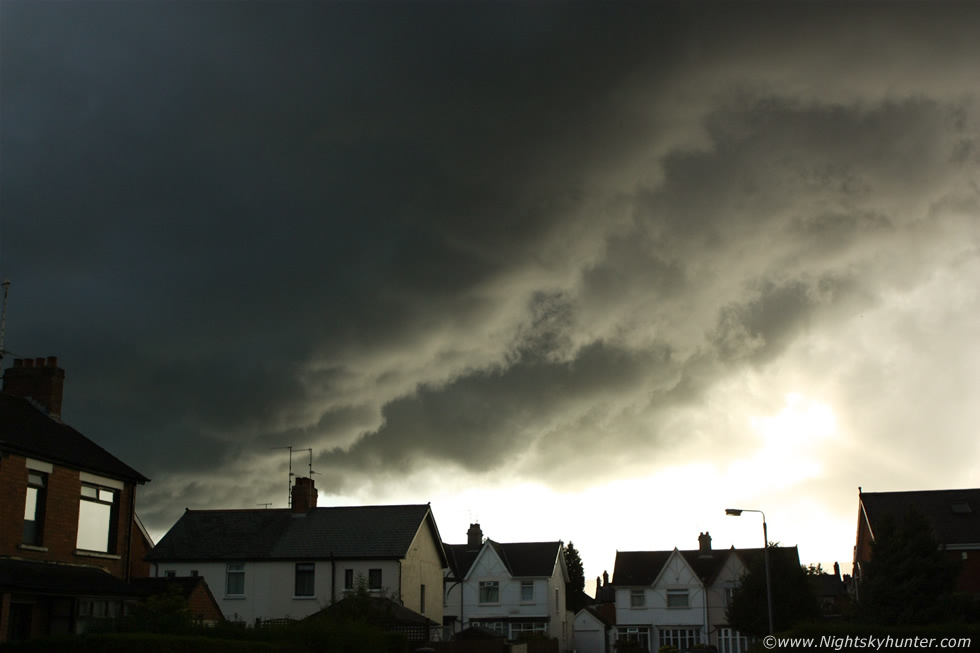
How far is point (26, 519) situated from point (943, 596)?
35831 millimetres

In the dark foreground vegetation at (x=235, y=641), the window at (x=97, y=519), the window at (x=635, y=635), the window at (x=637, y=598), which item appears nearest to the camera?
the dark foreground vegetation at (x=235, y=641)

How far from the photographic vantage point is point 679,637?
241 ft

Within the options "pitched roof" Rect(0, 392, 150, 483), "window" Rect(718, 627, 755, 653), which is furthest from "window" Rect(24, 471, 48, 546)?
"window" Rect(718, 627, 755, 653)

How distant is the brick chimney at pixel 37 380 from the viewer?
32.1 metres

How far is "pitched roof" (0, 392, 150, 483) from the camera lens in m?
26.4

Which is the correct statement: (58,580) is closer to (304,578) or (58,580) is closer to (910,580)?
(304,578)

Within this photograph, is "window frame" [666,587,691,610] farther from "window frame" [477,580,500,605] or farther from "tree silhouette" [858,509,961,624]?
"tree silhouette" [858,509,961,624]

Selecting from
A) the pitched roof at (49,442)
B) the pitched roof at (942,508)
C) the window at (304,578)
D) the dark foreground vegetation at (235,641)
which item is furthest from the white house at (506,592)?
the pitched roof at (49,442)

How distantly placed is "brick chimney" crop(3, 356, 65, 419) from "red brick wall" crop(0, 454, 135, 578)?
483 cm

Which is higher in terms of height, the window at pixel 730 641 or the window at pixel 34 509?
the window at pixel 34 509

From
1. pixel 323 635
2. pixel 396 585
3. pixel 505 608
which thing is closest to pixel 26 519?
pixel 323 635

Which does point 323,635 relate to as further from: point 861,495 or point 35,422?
point 861,495

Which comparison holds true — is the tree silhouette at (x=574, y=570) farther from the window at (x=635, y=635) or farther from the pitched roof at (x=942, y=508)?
the pitched roof at (x=942, y=508)

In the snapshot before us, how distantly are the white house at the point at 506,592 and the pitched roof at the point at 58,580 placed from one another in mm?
45041
